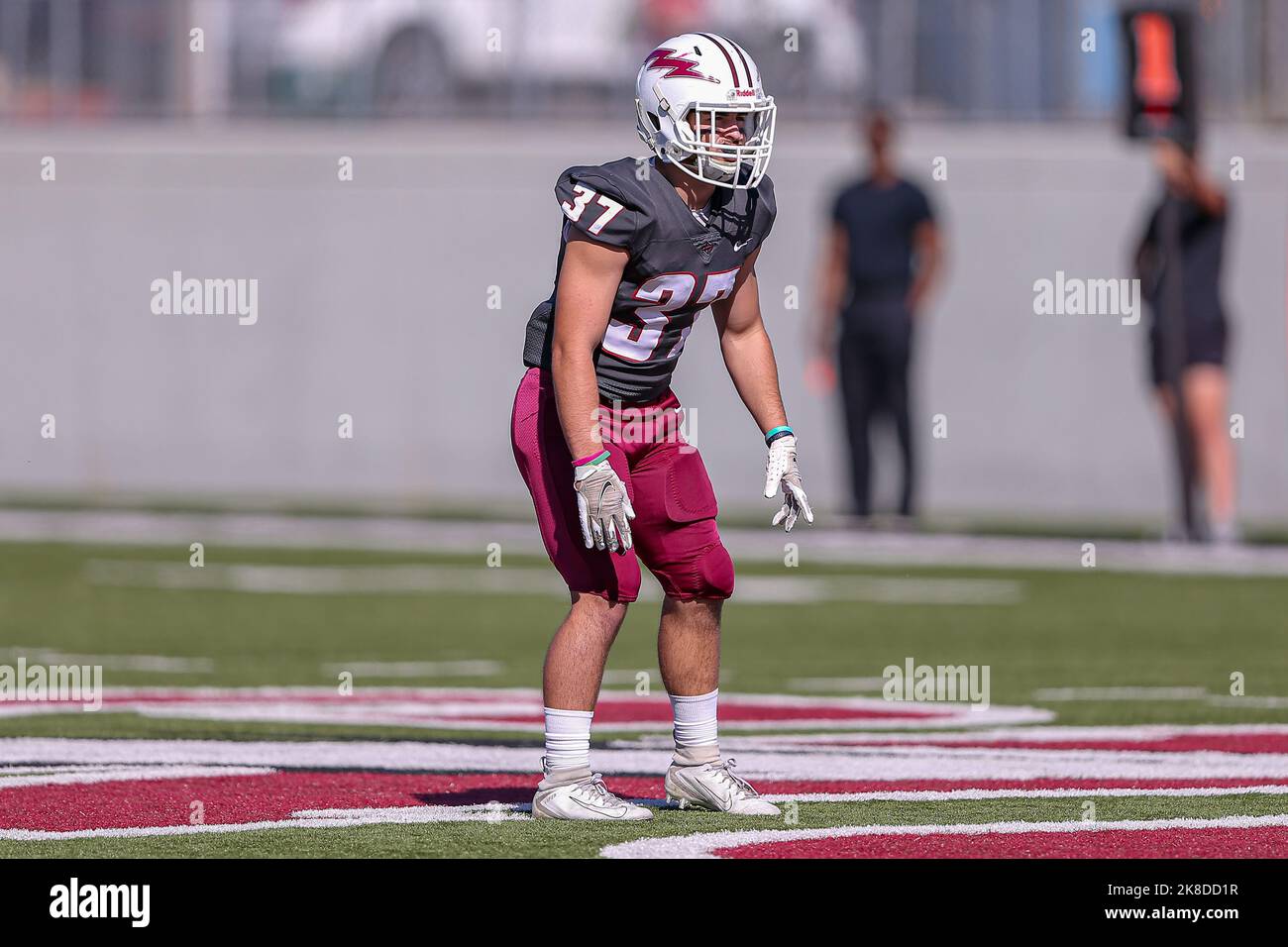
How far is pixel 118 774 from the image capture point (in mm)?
7113

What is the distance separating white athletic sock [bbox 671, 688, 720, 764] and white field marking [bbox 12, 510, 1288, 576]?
907 cm

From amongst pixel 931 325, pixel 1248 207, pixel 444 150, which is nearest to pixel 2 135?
pixel 444 150

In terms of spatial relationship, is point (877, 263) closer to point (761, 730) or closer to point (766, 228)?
point (761, 730)

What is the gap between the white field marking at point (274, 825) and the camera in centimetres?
594

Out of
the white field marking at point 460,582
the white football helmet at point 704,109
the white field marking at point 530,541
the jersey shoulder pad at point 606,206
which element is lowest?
the white field marking at point 460,582

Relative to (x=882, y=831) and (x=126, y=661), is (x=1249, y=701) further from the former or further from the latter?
(x=126, y=661)

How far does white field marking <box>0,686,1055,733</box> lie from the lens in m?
8.76

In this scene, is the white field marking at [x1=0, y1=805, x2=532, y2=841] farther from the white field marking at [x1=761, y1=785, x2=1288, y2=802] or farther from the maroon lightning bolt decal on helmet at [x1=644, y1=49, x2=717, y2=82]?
the maroon lightning bolt decal on helmet at [x1=644, y1=49, x2=717, y2=82]

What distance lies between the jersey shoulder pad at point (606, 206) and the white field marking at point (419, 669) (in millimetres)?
4712

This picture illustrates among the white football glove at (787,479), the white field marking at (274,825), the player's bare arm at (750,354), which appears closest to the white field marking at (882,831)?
the white field marking at (274,825)

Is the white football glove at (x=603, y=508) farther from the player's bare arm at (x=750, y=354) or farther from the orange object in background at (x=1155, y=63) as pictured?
the orange object in background at (x=1155, y=63)

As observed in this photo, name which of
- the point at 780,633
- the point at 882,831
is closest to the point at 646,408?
the point at 882,831

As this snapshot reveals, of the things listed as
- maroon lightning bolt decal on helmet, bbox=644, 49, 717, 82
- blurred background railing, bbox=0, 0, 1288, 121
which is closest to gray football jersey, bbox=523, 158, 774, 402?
maroon lightning bolt decal on helmet, bbox=644, 49, 717, 82
